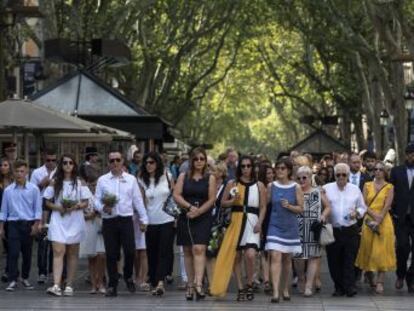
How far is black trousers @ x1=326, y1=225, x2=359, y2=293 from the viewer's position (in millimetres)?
17266

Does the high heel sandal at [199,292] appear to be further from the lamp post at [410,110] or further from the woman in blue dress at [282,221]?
the lamp post at [410,110]

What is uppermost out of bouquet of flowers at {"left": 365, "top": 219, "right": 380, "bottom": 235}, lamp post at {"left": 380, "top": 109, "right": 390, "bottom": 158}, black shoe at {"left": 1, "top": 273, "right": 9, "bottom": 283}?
lamp post at {"left": 380, "top": 109, "right": 390, "bottom": 158}

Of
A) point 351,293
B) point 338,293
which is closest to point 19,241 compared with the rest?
point 338,293

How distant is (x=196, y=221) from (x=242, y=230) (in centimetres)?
54

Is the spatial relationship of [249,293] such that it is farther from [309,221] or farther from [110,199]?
[110,199]

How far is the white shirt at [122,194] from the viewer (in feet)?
55.5

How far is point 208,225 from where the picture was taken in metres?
16.5

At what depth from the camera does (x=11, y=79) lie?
4728 centimetres

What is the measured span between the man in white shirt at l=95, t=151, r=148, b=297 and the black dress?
682mm


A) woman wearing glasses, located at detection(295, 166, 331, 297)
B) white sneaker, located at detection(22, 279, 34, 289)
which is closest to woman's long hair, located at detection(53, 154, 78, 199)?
white sneaker, located at detection(22, 279, 34, 289)

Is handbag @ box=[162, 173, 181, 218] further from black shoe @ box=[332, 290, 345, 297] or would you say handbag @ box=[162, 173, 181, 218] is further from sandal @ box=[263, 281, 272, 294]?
black shoe @ box=[332, 290, 345, 297]

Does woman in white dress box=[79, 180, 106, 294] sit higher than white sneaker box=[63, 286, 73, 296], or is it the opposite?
woman in white dress box=[79, 180, 106, 294]

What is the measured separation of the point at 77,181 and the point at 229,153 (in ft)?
21.6

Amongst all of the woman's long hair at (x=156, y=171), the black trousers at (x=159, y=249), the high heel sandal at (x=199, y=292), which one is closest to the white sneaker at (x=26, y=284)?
the black trousers at (x=159, y=249)
